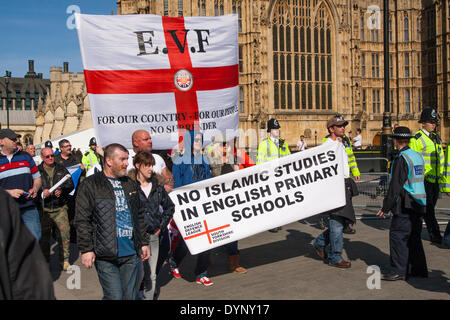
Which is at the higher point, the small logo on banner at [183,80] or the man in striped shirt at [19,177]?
the small logo on banner at [183,80]

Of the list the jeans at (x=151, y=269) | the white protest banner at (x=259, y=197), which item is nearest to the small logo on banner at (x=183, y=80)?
the white protest banner at (x=259, y=197)

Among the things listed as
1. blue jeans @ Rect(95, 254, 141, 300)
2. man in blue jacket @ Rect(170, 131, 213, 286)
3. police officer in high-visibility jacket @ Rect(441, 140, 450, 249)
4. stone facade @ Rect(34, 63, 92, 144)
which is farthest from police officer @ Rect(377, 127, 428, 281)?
stone facade @ Rect(34, 63, 92, 144)

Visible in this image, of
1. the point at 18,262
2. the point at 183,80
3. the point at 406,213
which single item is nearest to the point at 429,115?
the point at 406,213

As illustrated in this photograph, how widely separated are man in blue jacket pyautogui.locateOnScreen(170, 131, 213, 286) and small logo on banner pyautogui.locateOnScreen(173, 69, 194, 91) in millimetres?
595

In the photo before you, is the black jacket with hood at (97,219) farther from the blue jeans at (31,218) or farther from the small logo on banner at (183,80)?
the small logo on banner at (183,80)

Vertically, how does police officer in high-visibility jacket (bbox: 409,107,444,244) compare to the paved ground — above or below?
above

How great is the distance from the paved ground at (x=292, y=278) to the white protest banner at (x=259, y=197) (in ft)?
2.07

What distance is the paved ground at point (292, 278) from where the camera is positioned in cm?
568

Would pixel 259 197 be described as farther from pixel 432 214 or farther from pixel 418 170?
pixel 432 214

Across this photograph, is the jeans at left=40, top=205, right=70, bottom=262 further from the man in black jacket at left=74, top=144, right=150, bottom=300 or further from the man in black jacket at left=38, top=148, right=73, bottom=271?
the man in black jacket at left=74, top=144, right=150, bottom=300

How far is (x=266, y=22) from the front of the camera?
37062mm

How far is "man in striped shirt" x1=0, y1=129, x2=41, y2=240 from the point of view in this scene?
232 inches
